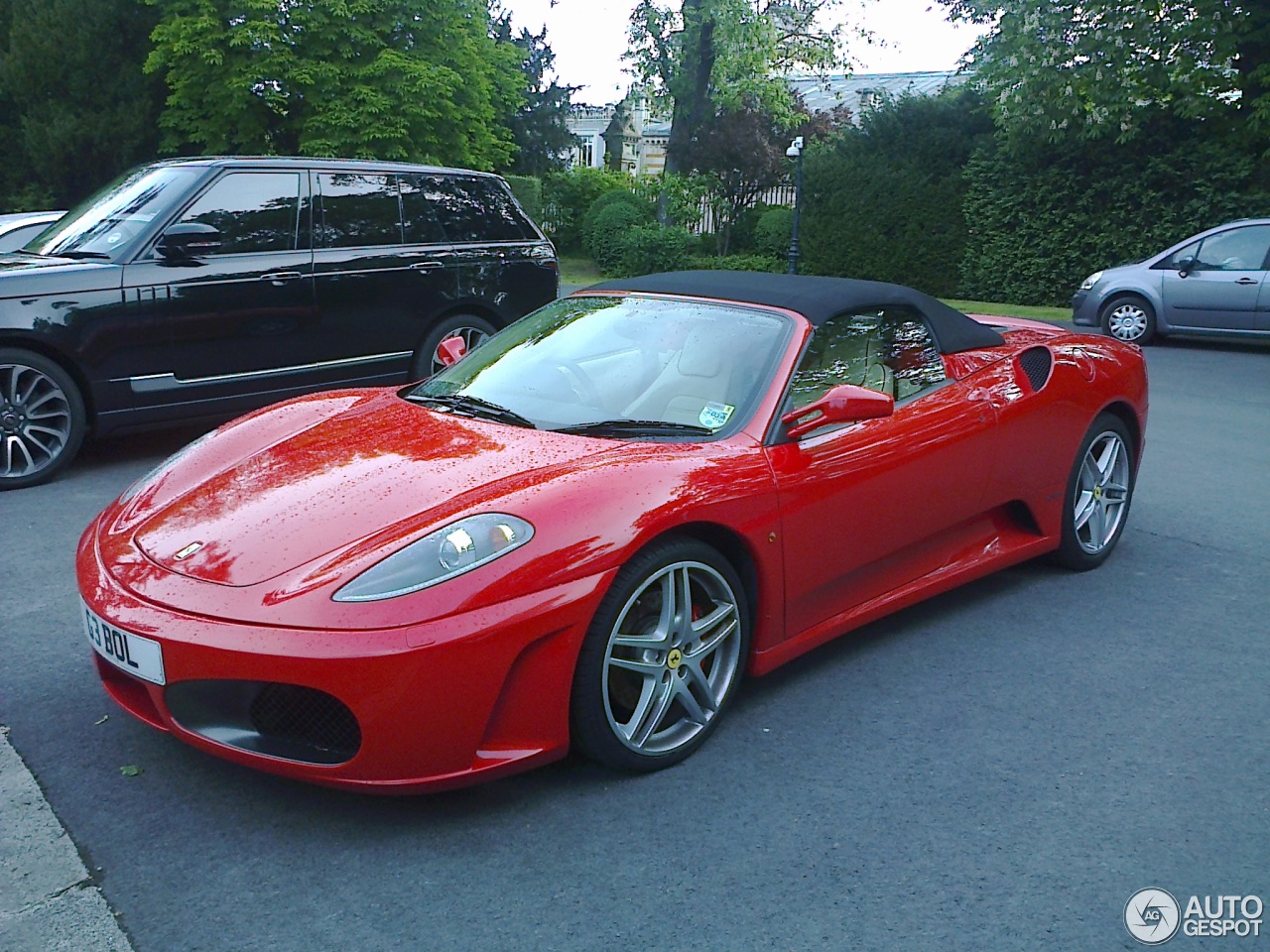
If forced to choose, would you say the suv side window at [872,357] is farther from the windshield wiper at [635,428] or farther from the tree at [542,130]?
the tree at [542,130]

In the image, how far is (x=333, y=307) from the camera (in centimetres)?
741

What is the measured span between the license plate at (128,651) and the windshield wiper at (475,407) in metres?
1.33

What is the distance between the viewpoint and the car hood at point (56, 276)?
618 centimetres

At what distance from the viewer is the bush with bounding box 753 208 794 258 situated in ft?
90.3

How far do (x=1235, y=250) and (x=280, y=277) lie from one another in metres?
11.7

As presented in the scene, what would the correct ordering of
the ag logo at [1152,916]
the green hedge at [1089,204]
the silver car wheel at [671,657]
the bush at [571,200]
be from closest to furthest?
the ag logo at [1152,916] → the silver car wheel at [671,657] → the green hedge at [1089,204] → the bush at [571,200]

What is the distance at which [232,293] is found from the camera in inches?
272

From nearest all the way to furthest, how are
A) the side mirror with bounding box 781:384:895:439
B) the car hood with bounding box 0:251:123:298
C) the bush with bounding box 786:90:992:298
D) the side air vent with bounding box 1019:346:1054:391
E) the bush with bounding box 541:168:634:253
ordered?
the side mirror with bounding box 781:384:895:439
the side air vent with bounding box 1019:346:1054:391
the car hood with bounding box 0:251:123:298
the bush with bounding box 786:90:992:298
the bush with bounding box 541:168:634:253

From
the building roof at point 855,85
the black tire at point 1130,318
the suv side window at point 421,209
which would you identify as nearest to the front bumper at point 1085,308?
the black tire at point 1130,318

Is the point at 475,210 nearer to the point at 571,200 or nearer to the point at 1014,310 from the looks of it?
the point at 1014,310

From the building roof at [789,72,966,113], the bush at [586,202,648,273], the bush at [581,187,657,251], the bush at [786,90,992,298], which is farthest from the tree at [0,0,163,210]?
the building roof at [789,72,966,113]

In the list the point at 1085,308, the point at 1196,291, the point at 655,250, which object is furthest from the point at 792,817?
the point at 655,250

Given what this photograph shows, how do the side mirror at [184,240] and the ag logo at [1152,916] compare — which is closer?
the ag logo at [1152,916]

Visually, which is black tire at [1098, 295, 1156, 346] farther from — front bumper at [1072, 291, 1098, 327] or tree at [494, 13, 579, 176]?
tree at [494, 13, 579, 176]
